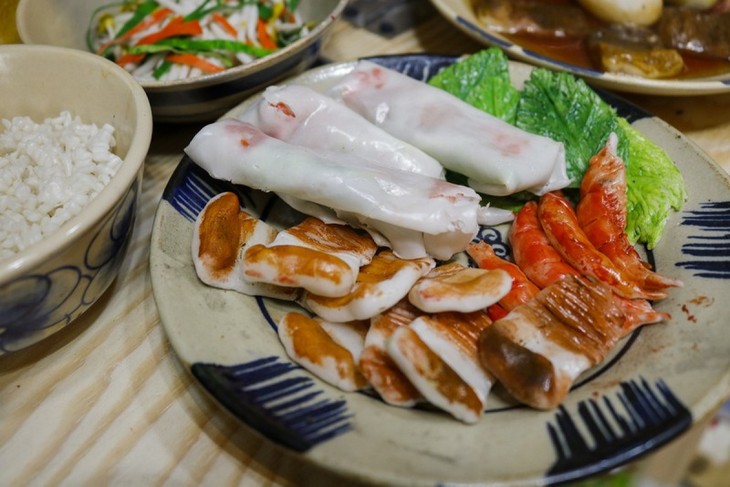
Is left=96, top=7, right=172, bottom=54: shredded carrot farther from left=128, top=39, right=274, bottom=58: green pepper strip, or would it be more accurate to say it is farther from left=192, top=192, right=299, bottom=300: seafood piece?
left=192, top=192, right=299, bottom=300: seafood piece

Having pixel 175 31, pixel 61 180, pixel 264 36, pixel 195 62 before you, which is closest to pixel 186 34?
pixel 175 31

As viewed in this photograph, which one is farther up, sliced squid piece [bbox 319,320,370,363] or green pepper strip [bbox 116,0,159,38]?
green pepper strip [bbox 116,0,159,38]

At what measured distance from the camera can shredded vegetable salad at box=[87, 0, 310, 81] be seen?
2387mm

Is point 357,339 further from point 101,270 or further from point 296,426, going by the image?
point 101,270

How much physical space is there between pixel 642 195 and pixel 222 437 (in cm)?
137

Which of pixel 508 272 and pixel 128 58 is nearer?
pixel 508 272

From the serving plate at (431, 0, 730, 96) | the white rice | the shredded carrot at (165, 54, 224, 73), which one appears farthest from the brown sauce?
the white rice

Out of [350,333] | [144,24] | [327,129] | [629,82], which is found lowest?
[350,333]

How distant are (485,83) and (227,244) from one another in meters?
1.14

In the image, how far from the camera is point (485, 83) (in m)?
2.18

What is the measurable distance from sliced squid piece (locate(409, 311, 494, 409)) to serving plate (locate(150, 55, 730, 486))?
70 mm

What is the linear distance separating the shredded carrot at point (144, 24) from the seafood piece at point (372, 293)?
155cm

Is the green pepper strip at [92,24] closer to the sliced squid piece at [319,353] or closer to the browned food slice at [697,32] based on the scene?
the sliced squid piece at [319,353]

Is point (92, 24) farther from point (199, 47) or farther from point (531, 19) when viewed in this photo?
point (531, 19)
